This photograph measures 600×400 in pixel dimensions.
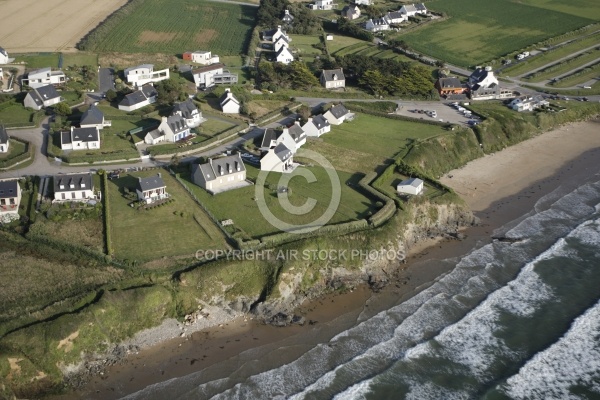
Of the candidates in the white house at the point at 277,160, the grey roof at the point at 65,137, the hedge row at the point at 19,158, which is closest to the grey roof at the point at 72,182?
the hedge row at the point at 19,158

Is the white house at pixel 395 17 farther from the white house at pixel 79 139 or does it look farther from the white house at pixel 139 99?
the white house at pixel 79 139

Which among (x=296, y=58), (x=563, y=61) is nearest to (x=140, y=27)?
(x=296, y=58)

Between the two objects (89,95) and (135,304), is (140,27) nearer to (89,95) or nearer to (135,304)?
(89,95)

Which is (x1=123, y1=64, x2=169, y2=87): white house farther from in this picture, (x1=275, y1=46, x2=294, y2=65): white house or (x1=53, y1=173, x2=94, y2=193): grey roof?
(x1=53, y1=173, x2=94, y2=193): grey roof

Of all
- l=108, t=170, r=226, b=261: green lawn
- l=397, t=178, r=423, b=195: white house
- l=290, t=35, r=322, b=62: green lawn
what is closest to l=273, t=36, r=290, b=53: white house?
l=290, t=35, r=322, b=62: green lawn

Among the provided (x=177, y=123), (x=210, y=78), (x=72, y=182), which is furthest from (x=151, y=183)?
(x=210, y=78)
